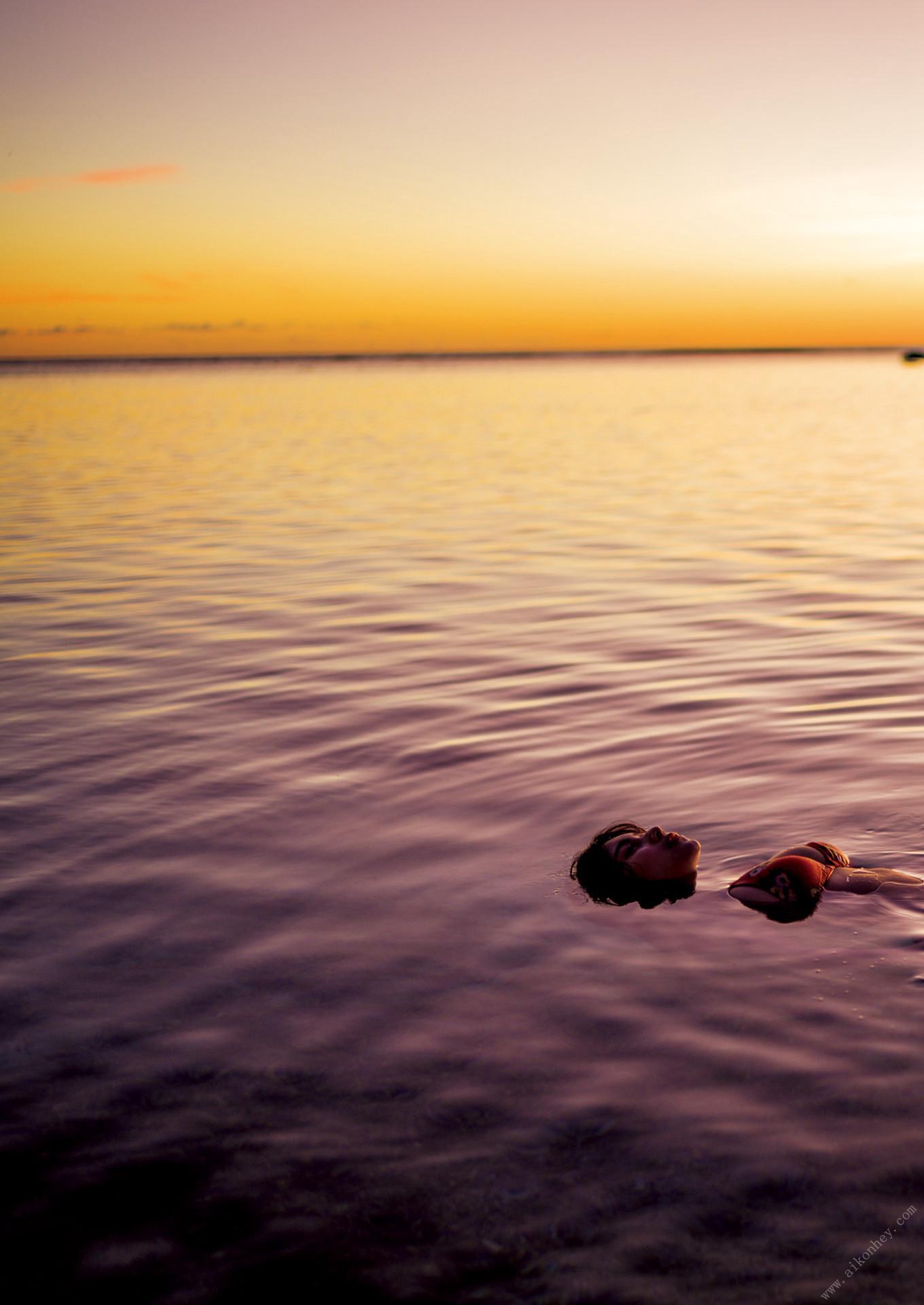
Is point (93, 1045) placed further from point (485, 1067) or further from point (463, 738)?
point (463, 738)

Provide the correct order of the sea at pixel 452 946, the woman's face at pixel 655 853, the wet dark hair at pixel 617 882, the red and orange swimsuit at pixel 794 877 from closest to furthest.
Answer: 1. the sea at pixel 452 946
2. the red and orange swimsuit at pixel 794 877
3. the woman's face at pixel 655 853
4. the wet dark hair at pixel 617 882

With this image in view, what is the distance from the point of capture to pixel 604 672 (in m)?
13.4

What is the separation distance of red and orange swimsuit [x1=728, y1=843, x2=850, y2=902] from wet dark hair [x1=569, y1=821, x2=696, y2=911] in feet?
1.57

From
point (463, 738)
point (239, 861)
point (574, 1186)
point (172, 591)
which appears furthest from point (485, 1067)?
point (172, 591)

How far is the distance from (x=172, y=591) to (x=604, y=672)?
Answer: 27.2 feet

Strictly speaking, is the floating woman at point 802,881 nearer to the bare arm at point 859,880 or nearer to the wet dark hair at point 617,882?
the bare arm at point 859,880

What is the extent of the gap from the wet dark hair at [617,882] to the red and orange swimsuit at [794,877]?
1.57 ft

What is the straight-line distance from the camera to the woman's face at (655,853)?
7426mm

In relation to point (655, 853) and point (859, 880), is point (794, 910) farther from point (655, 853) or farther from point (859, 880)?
point (655, 853)

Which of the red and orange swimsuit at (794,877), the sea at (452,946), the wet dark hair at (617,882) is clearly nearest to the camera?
the sea at (452,946)

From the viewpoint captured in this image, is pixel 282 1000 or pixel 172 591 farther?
pixel 172 591

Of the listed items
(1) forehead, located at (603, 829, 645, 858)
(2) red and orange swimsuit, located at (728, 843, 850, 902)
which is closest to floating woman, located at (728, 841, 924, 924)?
(2) red and orange swimsuit, located at (728, 843, 850, 902)

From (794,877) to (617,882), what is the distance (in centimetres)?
108

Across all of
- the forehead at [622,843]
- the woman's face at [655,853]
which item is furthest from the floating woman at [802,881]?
the forehead at [622,843]
